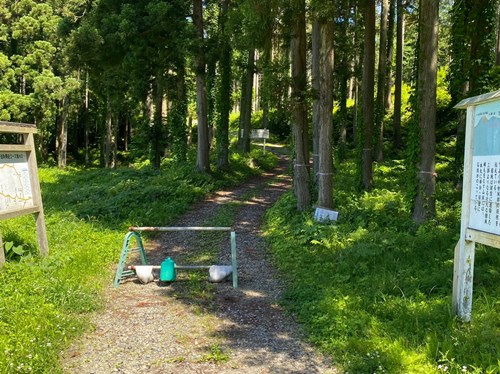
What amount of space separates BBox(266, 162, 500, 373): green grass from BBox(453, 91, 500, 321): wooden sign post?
37cm

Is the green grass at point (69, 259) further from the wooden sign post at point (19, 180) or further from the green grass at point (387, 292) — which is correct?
the green grass at point (387, 292)

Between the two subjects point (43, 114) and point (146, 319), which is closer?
point (146, 319)

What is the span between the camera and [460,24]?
31.7 feet

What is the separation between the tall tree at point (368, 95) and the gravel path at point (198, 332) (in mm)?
6258

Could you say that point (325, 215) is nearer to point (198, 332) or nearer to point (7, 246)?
point (198, 332)

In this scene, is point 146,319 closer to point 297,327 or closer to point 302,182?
point 297,327

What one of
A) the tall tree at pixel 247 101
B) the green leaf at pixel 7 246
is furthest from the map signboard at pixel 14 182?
the tall tree at pixel 247 101

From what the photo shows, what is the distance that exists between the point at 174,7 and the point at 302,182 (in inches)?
361

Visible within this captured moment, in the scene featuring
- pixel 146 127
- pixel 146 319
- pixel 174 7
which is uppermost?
pixel 174 7

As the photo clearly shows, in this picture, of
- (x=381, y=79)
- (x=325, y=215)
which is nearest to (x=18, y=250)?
(x=325, y=215)

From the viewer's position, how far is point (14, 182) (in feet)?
21.0

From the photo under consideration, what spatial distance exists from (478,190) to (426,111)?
4.27 metres

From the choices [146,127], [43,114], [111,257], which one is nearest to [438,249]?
[111,257]

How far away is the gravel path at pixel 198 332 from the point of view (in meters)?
4.14
